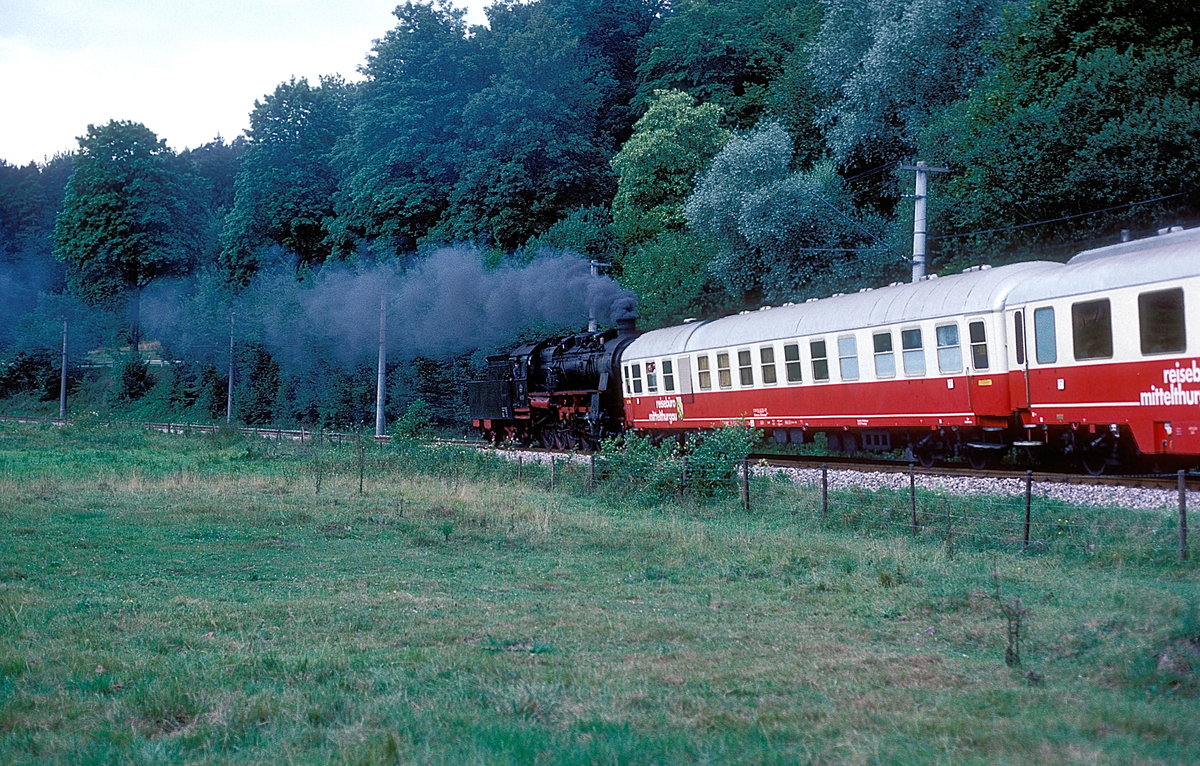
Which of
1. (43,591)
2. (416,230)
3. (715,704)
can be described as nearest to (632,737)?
(715,704)

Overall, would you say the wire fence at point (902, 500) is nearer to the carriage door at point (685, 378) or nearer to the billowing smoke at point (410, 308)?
the carriage door at point (685, 378)

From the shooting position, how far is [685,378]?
1184 inches

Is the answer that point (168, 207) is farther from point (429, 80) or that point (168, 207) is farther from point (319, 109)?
point (429, 80)

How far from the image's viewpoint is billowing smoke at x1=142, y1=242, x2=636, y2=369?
47844mm

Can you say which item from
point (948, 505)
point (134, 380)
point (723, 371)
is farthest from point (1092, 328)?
point (134, 380)

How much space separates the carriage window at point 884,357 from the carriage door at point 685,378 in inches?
303

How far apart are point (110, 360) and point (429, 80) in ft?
118

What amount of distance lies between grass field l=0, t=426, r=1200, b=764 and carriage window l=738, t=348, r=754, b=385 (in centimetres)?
893

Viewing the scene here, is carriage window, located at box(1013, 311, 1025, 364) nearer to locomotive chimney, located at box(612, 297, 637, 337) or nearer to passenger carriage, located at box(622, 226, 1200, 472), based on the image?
passenger carriage, located at box(622, 226, 1200, 472)

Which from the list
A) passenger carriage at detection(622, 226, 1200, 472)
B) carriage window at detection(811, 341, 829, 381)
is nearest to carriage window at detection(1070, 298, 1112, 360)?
passenger carriage at detection(622, 226, 1200, 472)

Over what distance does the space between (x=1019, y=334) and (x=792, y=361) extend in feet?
22.7

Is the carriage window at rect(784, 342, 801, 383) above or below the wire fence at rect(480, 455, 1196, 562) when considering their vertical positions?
above

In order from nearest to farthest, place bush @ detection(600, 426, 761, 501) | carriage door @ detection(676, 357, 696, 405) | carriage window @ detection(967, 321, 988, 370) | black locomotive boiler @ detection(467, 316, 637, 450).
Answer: carriage window @ detection(967, 321, 988, 370)
bush @ detection(600, 426, 761, 501)
carriage door @ detection(676, 357, 696, 405)
black locomotive boiler @ detection(467, 316, 637, 450)

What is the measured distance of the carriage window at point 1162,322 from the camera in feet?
52.8
